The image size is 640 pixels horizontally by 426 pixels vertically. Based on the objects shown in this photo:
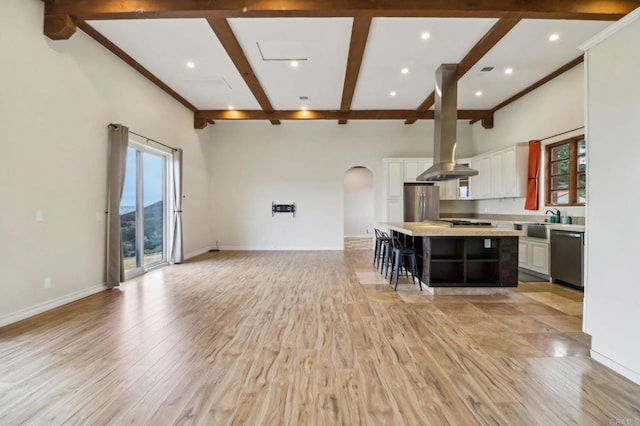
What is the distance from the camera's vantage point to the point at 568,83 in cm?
532

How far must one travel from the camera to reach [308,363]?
2.39 metres

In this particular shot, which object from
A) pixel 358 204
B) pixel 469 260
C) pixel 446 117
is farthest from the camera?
pixel 358 204

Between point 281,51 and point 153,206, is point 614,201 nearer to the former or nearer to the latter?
point 281,51

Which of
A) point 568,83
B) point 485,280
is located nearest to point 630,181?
point 485,280

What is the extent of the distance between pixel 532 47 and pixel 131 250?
740 cm

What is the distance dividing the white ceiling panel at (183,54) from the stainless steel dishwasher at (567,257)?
19.7 feet

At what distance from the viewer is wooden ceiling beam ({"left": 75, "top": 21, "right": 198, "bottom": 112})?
417 centimetres

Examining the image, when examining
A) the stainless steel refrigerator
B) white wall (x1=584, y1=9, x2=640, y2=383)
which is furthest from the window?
white wall (x1=584, y1=9, x2=640, y2=383)

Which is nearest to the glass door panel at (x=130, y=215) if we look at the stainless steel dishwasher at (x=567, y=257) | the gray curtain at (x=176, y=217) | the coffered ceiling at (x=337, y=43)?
the gray curtain at (x=176, y=217)

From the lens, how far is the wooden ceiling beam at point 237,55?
13.2ft

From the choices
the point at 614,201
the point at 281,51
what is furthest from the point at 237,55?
the point at 614,201

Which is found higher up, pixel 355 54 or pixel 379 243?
pixel 355 54

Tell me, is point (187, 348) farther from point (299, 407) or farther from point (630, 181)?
point (630, 181)

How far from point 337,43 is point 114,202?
4079 millimetres
